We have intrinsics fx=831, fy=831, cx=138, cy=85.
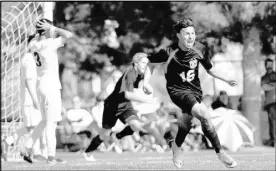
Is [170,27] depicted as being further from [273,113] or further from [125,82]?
[125,82]

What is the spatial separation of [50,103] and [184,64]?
11.0 ft

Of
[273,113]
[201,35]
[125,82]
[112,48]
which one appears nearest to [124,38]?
[112,48]

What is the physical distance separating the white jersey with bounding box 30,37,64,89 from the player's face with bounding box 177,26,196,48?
10.9 ft

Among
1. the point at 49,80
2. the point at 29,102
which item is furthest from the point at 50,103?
the point at 29,102

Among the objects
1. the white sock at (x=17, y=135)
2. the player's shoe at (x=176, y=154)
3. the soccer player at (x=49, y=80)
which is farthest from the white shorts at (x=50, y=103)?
the player's shoe at (x=176, y=154)

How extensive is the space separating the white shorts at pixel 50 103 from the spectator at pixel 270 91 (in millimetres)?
6837

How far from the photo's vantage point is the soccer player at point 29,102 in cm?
1171

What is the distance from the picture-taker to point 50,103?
11.4 m

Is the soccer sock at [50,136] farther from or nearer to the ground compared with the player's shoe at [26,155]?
farther from the ground

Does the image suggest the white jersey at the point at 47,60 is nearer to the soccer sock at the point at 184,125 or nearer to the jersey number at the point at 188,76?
the soccer sock at the point at 184,125

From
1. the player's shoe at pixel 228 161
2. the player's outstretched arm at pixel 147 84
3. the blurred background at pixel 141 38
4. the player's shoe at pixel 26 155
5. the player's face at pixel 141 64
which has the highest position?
the blurred background at pixel 141 38

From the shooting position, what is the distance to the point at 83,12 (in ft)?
70.7

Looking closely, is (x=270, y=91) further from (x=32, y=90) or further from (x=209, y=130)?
(x=209, y=130)

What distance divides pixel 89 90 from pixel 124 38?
1219 centimetres
